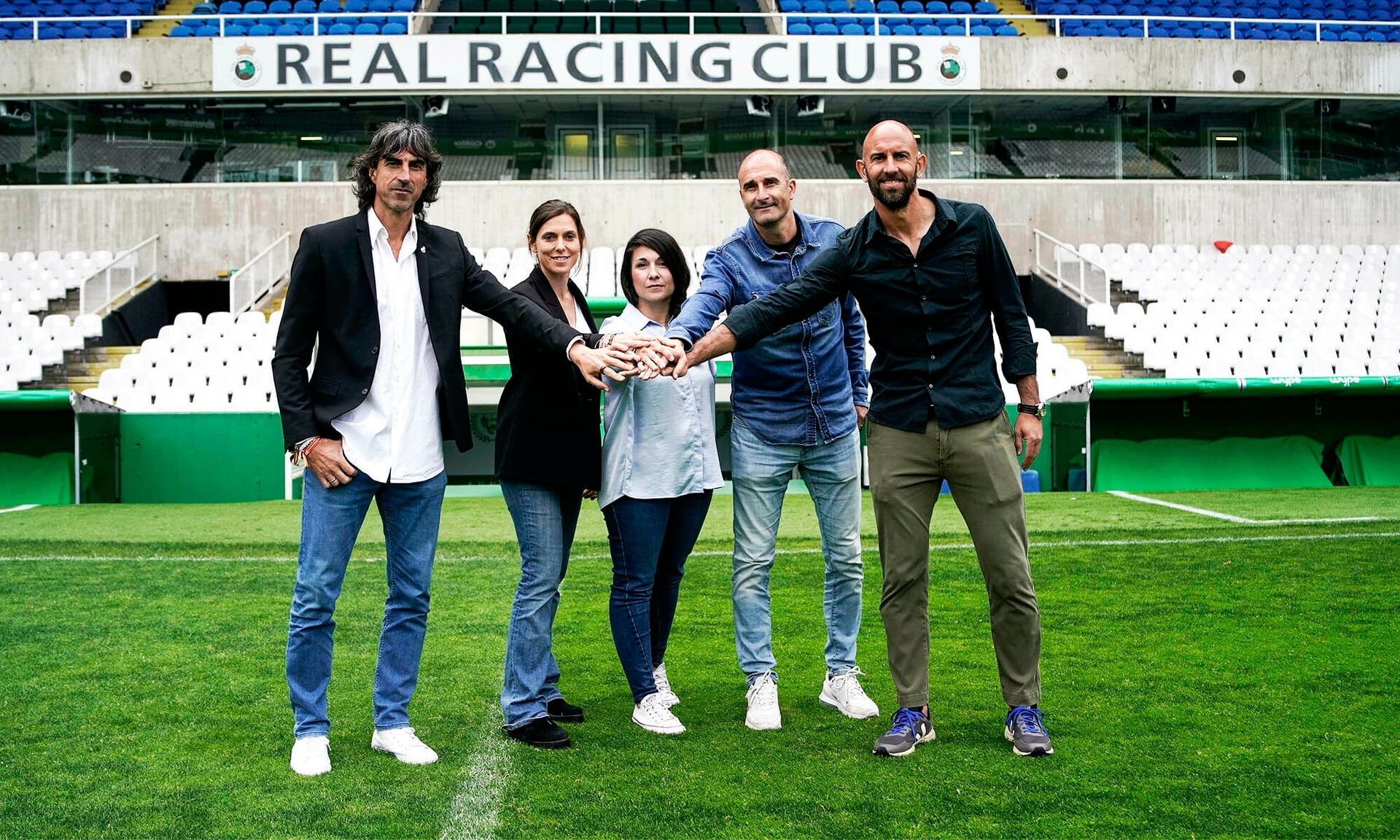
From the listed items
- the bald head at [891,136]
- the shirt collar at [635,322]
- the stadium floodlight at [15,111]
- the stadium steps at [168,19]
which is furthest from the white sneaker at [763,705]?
the stadium floodlight at [15,111]

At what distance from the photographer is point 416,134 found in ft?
12.4

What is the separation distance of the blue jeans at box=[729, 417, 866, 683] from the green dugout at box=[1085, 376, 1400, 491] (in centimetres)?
832

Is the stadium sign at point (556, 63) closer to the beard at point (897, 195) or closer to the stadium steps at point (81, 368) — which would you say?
the stadium steps at point (81, 368)

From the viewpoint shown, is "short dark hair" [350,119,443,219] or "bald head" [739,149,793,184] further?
"bald head" [739,149,793,184]

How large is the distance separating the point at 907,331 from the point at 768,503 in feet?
2.76

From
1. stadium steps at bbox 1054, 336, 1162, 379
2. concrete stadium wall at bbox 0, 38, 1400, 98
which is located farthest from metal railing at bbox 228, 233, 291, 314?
stadium steps at bbox 1054, 336, 1162, 379

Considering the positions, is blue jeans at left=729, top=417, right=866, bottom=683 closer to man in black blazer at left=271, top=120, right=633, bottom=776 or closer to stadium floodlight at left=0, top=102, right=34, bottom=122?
man in black blazer at left=271, top=120, right=633, bottom=776

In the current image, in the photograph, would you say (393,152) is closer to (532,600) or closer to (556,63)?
(532,600)

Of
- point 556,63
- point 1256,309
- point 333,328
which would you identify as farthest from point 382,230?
point 556,63

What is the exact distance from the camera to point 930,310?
3879mm

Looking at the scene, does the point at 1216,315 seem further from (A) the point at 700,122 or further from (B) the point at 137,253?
(B) the point at 137,253

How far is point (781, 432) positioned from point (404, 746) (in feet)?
5.38

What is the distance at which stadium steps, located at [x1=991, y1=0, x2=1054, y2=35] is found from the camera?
909 inches

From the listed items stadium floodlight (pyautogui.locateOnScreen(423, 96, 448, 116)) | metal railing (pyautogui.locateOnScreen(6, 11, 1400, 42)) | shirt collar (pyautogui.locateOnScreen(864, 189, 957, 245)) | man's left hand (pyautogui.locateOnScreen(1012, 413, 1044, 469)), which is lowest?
man's left hand (pyautogui.locateOnScreen(1012, 413, 1044, 469))
